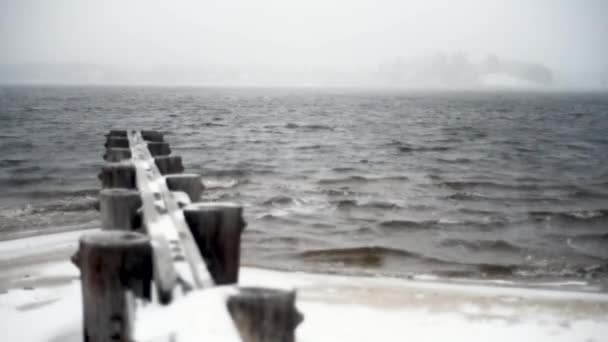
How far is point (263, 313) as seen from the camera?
2.03m

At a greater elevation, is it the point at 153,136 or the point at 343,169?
the point at 153,136

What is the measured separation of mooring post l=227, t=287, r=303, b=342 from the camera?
2.00 metres

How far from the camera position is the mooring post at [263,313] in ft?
6.56

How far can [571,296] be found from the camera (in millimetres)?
7660

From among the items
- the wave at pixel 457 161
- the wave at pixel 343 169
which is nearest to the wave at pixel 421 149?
the wave at pixel 457 161

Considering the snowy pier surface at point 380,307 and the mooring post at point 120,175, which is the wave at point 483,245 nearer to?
the snowy pier surface at point 380,307

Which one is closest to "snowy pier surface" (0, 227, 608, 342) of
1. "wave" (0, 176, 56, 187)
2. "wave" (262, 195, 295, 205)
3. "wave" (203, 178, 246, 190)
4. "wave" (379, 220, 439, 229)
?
"wave" (379, 220, 439, 229)

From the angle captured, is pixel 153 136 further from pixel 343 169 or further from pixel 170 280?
pixel 343 169

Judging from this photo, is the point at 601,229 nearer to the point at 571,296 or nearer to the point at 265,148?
the point at 571,296

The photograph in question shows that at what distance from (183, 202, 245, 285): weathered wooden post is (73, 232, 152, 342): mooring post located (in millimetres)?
529

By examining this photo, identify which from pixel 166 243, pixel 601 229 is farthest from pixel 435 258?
pixel 166 243

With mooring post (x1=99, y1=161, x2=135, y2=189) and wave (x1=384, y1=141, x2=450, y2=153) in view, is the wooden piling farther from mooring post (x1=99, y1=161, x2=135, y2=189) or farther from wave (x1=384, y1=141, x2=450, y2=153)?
wave (x1=384, y1=141, x2=450, y2=153)

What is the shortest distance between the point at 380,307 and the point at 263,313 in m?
5.00

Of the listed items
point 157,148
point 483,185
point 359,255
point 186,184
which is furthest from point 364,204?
point 186,184
